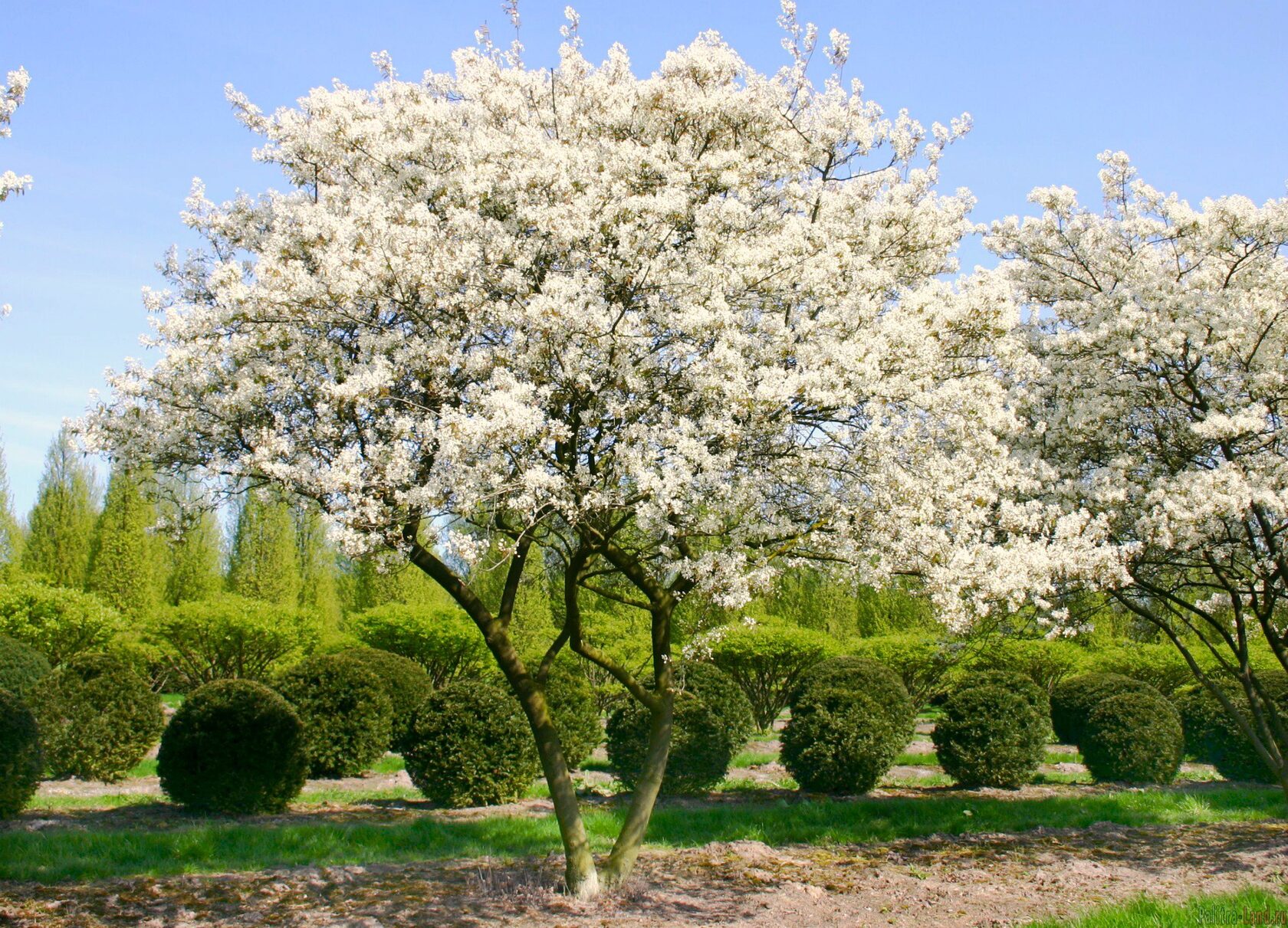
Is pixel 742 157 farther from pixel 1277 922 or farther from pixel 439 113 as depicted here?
pixel 1277 922

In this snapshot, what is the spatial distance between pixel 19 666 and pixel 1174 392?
17582 millimetres

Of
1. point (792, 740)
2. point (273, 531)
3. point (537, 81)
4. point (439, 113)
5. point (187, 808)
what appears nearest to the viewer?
point (439, 113)

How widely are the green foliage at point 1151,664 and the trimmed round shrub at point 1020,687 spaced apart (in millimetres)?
9267

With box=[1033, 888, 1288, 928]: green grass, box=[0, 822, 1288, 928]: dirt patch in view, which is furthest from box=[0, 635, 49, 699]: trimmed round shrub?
box=[1033, 888, 1288, 928]: green grass

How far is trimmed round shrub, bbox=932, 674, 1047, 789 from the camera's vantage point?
13922 millimetres

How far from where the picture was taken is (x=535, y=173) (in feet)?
22.5

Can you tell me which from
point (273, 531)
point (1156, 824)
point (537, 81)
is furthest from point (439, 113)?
point (273, 531)

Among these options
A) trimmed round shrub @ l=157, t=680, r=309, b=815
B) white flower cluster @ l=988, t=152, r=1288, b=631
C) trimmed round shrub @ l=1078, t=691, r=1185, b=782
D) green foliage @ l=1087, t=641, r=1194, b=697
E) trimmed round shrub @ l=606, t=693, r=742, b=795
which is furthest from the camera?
green foliage @ l=1087, t=641, r=1194, b=697

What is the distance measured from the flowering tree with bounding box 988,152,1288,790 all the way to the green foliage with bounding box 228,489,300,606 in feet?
82.1

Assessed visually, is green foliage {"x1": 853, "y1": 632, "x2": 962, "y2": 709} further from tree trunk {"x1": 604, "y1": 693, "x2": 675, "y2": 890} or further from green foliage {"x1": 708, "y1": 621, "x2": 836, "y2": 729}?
tree trunk {"x1": 604, "y1": 693, "x2": 675, "y2": 890}

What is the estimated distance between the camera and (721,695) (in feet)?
44.5

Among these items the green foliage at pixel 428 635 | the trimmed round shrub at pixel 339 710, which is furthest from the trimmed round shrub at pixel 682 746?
the green foliage at pixel 428 635

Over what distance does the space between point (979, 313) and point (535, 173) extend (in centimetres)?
331

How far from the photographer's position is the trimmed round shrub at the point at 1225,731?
1599 centimetres
